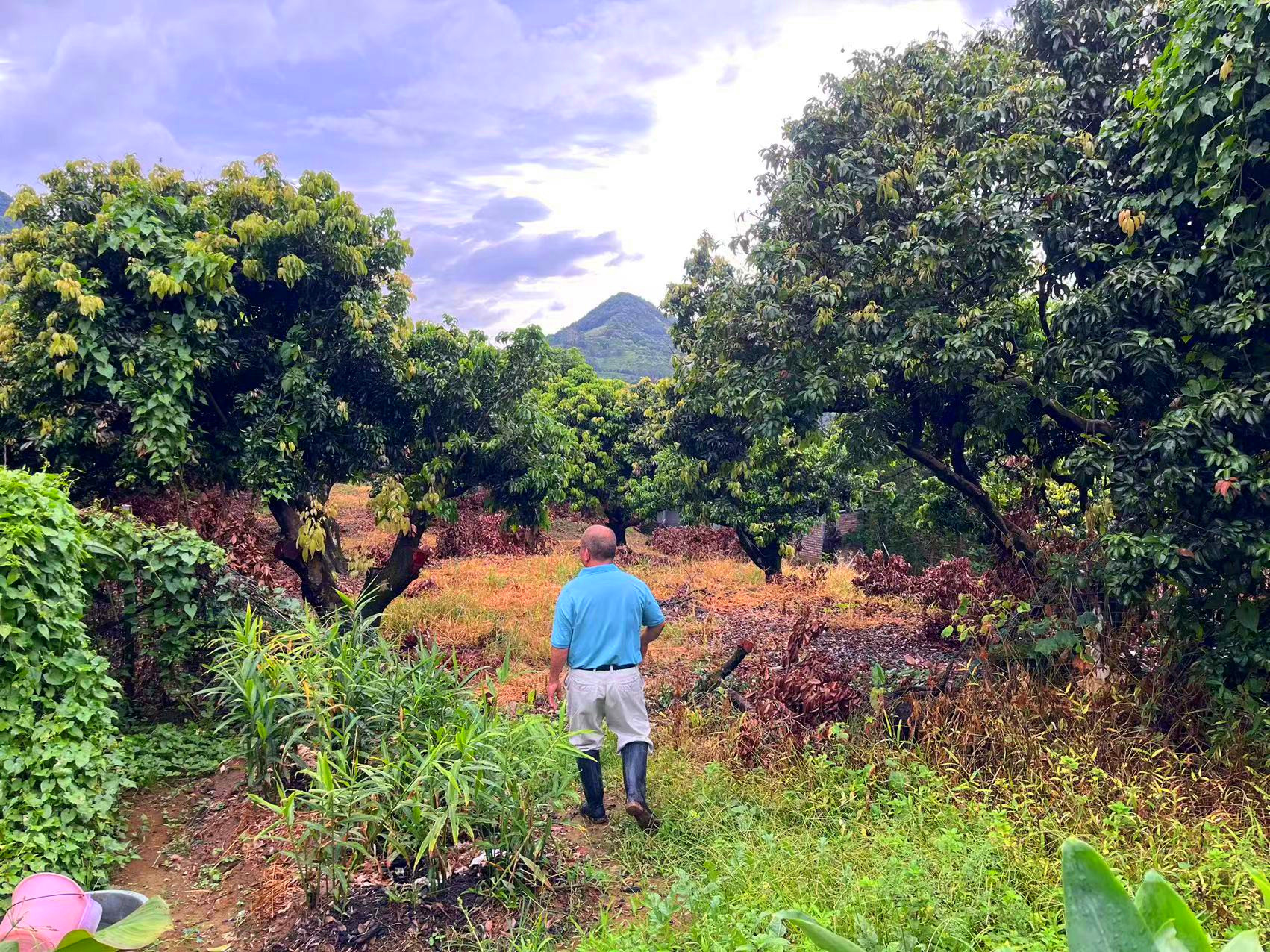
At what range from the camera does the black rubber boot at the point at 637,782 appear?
4.28 metres

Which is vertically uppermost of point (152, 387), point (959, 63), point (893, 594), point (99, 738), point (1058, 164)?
point (959, 63)

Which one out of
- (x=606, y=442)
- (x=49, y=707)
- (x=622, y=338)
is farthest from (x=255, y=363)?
(x=622, y=338)

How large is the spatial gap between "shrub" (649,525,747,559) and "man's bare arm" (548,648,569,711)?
15004 mm

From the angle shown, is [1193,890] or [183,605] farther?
[183,605]

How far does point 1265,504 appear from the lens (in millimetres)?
4484

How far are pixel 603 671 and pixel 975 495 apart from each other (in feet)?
15.2

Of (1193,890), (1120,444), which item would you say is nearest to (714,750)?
(1193,890)

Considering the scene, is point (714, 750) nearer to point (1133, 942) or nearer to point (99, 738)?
point (99, 738)

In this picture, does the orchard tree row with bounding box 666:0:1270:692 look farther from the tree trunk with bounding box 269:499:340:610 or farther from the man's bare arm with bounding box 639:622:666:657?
the tree trunk with bounding box 269:499:340:610

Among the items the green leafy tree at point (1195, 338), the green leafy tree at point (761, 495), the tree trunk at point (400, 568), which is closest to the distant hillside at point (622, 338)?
the green leafy tree at point (761, 495)

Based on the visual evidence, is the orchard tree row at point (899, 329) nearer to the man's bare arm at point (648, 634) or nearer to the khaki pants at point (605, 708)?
the man's bare arm at point (648, 634)

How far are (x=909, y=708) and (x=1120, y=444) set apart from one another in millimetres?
2324

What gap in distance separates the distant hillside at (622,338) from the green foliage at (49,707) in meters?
57.4

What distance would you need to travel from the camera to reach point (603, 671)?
14.2 ft
